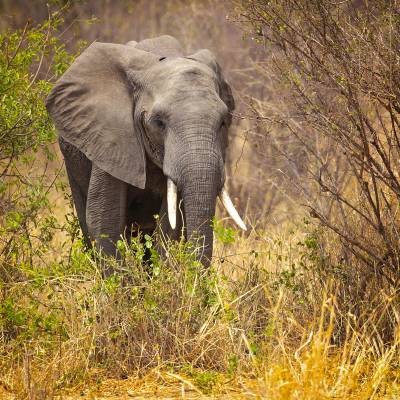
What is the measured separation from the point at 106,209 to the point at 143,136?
54 cm

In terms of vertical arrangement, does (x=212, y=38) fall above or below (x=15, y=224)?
above

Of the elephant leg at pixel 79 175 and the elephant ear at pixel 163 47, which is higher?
the elephant ear at pixel 163 47

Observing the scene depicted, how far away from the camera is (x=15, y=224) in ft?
22.2

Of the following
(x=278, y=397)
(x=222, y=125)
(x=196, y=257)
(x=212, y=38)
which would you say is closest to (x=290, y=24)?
(x=222, y=125)

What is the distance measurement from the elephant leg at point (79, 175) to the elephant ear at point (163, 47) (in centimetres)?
89

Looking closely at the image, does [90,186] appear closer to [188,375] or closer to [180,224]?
[180,224]

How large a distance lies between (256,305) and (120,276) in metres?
0.78

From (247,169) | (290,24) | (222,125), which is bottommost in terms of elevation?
(247,169)

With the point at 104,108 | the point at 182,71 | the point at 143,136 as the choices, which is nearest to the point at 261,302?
the point at 143,136

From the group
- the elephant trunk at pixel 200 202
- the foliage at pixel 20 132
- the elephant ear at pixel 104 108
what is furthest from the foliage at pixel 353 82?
the foliage at pixel 20 132

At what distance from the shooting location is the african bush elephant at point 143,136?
21.7 ft

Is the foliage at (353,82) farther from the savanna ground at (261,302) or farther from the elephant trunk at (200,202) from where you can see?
the elephant trunk at (200,202)

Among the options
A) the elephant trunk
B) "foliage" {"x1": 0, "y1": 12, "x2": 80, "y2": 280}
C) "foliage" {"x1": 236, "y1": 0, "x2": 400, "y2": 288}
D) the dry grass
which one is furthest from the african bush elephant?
"foliage" {"x1": 236, "y1": 0, "x2": 400, "y2": 288}

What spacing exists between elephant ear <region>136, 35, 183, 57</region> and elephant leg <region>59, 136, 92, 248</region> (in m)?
0.89
